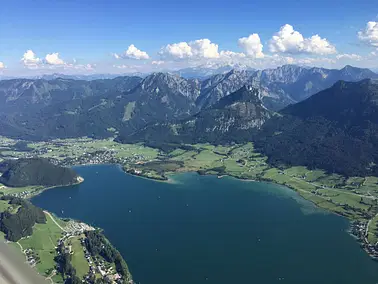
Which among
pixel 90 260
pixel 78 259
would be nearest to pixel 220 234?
pixel 90 260

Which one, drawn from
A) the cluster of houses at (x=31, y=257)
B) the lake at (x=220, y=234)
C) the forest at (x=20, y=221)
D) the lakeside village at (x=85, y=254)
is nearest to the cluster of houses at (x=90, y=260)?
the lakeside village at (x=85, y=254)

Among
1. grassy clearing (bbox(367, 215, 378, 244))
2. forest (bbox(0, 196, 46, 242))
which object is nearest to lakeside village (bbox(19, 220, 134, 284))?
forest (bbox(0, 196, 46, 242))

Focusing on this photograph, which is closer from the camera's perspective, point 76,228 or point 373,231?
point 373,231

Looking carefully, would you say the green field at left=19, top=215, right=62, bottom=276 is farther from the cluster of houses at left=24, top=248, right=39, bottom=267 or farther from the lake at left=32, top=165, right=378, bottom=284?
the lake at left=32, top=165, right=378, bottom=284

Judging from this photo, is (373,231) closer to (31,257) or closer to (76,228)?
(76,228)

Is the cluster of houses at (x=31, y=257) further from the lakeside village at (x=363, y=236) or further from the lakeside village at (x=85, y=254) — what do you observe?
the lakeside village at (x=363, y=236)

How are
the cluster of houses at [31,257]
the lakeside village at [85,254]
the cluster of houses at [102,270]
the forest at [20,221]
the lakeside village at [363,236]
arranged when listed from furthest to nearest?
1. the forest at [20,221]
2. the lakeside village at [363,236]
3. the cluster of houses at [31,257]
4. the lakeside village at [85,254]
5. the cluster of houses at [102,270]

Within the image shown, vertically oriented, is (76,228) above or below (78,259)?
below
